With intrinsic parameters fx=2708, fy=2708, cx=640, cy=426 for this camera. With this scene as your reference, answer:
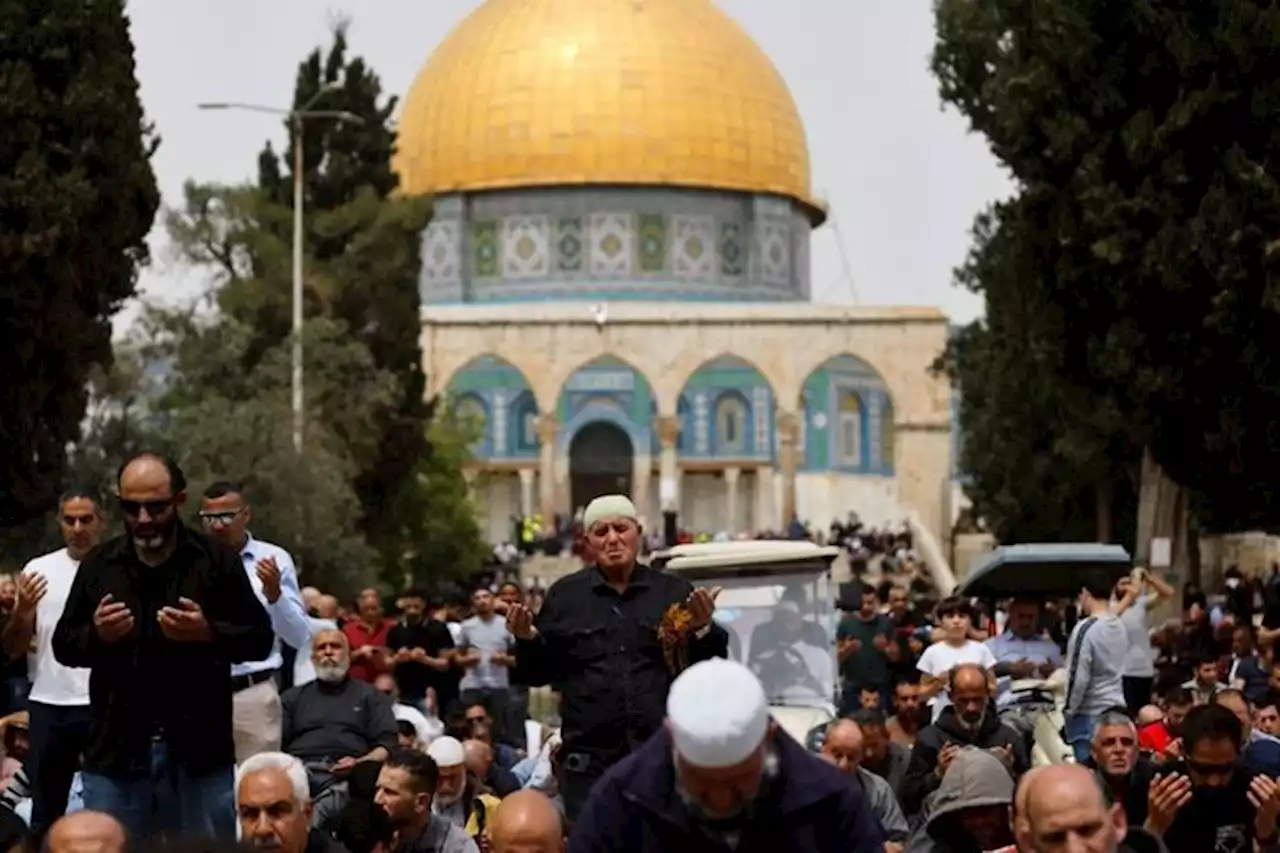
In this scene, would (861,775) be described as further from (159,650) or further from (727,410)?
(727,410)

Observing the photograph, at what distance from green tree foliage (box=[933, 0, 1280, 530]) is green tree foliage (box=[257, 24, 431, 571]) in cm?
1454

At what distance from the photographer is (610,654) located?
313 inches

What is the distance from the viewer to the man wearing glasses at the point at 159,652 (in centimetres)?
699

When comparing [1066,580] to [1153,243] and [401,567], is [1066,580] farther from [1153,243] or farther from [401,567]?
[401,567]

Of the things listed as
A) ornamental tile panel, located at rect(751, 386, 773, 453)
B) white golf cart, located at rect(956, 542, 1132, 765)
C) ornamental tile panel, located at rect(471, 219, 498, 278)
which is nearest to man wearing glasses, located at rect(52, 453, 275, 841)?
white golf cart, located at rect(956, 542, 1132, 765)

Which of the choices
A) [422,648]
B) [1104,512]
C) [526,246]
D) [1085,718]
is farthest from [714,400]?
[1085,718]

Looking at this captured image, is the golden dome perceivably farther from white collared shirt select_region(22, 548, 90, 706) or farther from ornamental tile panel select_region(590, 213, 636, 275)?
white collared shirt select_region(22, 548, 90, 706)

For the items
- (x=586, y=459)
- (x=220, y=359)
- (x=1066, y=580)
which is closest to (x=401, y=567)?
(x=220, y=359)

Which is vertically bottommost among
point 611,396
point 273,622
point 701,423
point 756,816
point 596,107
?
point 756,816

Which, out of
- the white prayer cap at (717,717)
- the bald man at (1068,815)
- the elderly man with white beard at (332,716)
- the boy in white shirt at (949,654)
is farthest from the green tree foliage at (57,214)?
the white prayer cap at (717,717)

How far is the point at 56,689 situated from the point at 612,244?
60.6 m

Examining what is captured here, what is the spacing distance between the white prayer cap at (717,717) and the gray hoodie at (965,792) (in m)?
2.64

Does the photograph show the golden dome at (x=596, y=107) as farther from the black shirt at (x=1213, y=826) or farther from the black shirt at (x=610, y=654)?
the black shirt at (x=610, y=654)

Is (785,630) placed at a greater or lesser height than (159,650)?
lesser
